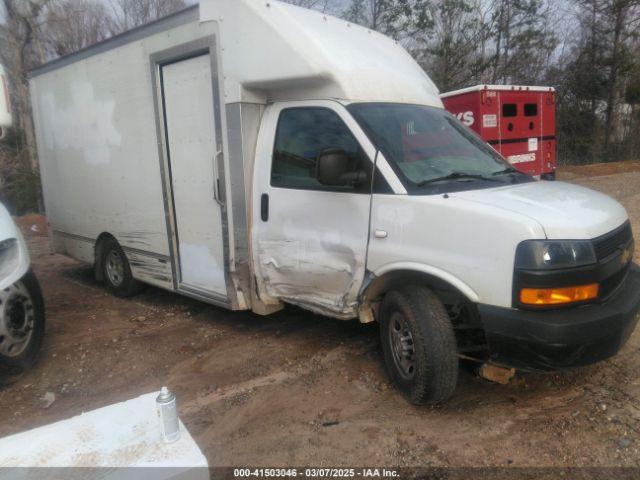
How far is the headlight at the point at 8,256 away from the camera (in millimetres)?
3939

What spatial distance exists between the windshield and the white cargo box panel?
86.9 inches

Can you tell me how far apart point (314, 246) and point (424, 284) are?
96cm

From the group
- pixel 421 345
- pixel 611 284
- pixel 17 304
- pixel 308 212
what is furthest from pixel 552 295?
pixel 17 304

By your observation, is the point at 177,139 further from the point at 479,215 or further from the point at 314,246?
the point at 479,215

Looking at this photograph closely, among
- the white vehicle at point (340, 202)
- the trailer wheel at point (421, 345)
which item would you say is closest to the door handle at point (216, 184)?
the white vehicle at point (340, 202)

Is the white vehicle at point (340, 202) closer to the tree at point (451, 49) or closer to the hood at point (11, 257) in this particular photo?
the hood at point (11, 257)

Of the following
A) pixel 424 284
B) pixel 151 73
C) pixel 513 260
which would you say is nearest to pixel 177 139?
pixel 151 73

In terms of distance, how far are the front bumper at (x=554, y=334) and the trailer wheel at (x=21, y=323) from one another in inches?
137

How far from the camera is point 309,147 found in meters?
4.14

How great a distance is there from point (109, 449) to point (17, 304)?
9.24 ft

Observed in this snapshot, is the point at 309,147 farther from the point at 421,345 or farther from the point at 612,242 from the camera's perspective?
the point at 612,242

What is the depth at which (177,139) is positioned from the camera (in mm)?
5082

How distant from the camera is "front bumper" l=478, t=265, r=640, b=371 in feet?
9.67

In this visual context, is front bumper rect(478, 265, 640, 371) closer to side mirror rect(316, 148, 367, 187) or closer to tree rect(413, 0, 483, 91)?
side mirror rect(316, 148, 367, 187)
